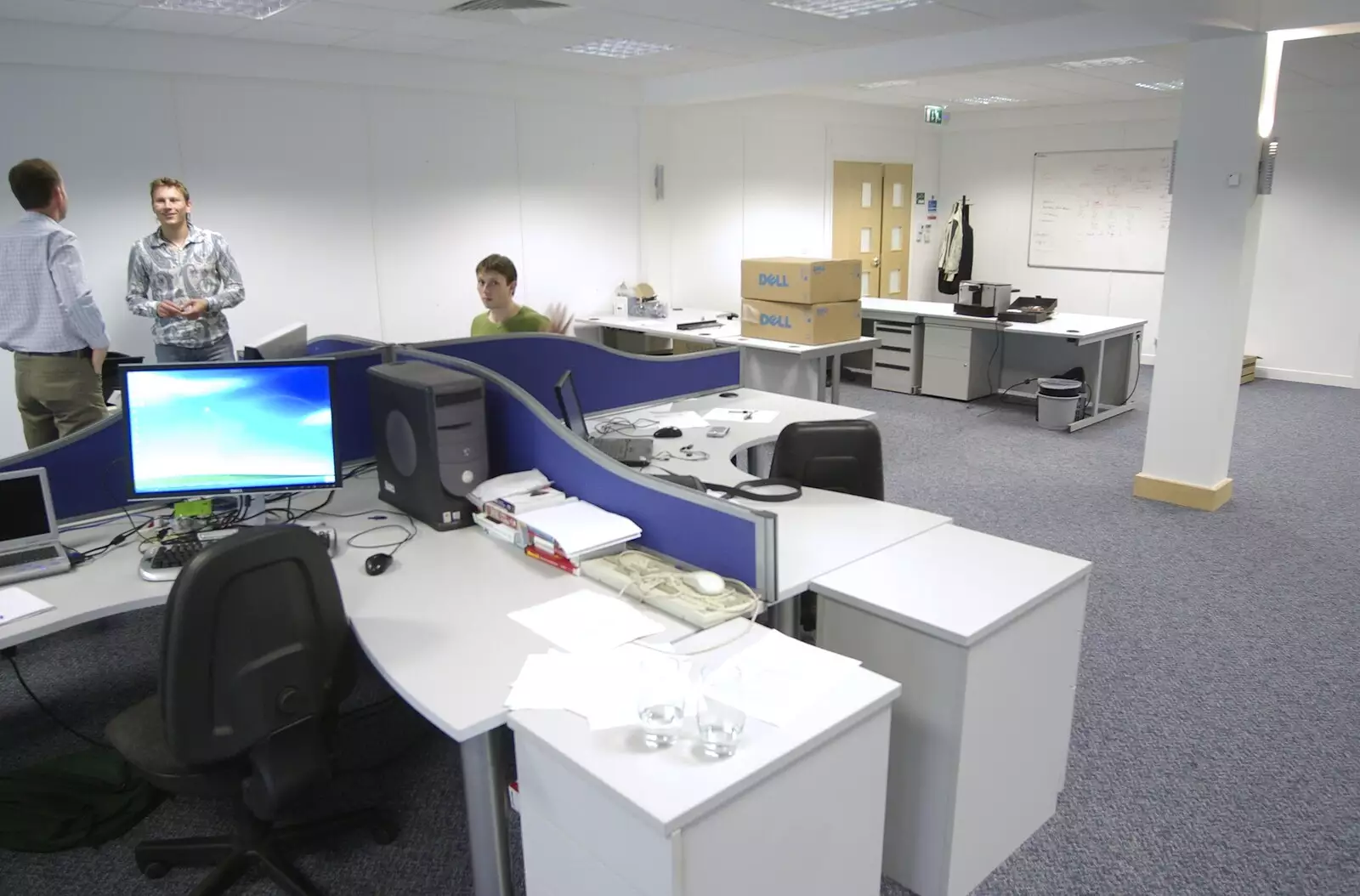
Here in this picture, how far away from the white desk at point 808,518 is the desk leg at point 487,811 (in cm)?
71

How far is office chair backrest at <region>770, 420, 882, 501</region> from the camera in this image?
2807mm

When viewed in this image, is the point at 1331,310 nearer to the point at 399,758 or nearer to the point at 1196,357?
the point at 1196,357

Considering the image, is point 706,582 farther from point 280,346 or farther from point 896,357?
point 896,357

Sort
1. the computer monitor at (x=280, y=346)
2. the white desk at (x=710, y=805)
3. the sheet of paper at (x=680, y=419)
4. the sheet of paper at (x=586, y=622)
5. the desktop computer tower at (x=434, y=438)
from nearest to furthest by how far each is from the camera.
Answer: the white desk at (x=710, y=805)
the sheet of paper at (x=586, y=622)
the desktop computer tower at (x=434, y=438)
the computer monitor at (x=280, y=346)
the sheet of paper at (x=680, y=419)

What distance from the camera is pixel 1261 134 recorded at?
414cm

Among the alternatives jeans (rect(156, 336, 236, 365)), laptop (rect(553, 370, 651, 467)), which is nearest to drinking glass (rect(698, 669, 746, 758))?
laptop (rect(553, 370, 651, 467))

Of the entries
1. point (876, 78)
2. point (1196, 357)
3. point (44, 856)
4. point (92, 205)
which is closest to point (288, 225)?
point (92, 205)

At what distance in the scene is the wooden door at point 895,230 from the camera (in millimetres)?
9531

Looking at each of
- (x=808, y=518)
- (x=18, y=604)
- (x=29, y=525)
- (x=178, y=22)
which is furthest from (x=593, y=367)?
(x=178, y=22)

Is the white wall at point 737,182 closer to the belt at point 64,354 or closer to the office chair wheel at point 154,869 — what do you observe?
the belt at point 64,354

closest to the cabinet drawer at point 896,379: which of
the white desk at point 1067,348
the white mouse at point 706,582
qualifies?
the white desk at point 1067,348

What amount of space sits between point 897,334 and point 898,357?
0.62 feet

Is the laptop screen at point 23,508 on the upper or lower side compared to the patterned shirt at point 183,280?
lower

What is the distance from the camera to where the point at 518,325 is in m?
4.02
